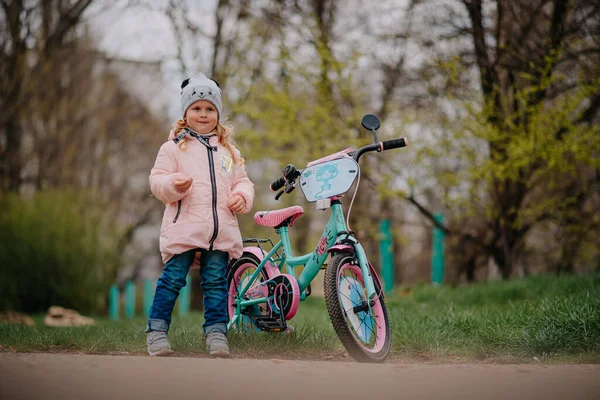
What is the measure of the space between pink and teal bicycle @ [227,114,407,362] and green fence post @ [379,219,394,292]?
23.9ft

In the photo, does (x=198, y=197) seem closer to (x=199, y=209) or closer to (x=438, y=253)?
(x=199, y=209)

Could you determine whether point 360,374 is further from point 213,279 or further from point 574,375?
point 213,279

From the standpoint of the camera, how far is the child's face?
451 centimetres

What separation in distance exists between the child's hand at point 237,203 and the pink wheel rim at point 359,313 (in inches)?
29.4

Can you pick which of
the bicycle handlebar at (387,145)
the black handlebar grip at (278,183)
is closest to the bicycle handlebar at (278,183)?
the black handlebar grip at (278,183)

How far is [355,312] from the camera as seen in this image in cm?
406

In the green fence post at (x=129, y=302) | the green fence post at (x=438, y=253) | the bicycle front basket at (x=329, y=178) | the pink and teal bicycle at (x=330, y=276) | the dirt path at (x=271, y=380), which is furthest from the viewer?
the green fence post at (x=129, y=302)

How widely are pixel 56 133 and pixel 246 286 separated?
13.8 metres

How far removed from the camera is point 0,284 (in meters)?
13.4

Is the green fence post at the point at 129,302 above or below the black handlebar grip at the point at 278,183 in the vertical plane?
below

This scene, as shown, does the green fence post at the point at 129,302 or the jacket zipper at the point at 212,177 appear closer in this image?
the jacket zipper at the point at 212,177

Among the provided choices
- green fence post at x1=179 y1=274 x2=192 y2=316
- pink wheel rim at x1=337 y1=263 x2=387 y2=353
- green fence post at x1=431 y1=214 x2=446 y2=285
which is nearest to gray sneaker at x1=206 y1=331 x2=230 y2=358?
pink wheel rim at x1=337 y1=263 x2=387 y2=353

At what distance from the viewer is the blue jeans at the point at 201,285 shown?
4289mm

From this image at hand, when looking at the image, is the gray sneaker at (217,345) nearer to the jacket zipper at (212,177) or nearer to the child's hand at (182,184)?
the jacket zipper at (212,177)
